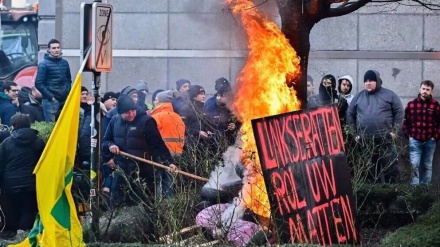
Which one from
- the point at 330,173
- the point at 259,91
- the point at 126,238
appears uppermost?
the point at 259,91

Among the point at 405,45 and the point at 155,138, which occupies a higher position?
the point at 405,45

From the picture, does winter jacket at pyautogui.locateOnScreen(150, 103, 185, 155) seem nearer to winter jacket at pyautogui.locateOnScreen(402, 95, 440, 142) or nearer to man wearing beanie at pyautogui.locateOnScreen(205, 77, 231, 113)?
man wearing beanie at pyautogui.locateOnScreen(205, 77, 231, 113)

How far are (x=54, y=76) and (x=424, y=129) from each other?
5.72 m

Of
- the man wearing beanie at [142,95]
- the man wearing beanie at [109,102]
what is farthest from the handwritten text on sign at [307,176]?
the man wearing beanie at [109,102]

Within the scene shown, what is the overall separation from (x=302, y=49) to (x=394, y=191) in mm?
1830

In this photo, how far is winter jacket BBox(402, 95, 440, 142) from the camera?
13523 millimetres

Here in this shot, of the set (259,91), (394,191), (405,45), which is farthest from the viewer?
(405,45)

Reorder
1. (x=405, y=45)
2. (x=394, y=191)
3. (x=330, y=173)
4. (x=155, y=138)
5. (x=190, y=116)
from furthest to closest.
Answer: (x=405, y=45) → (x=190, y=116) → (x=155, y=138) → (x=394, y=191) → (x=330, y=173)

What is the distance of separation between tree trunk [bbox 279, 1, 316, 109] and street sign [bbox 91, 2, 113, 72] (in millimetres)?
1848

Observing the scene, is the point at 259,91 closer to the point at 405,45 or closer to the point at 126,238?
the point at 126,238

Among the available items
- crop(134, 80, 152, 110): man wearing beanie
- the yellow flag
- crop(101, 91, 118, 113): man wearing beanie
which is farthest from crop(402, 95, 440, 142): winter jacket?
the yellow flag

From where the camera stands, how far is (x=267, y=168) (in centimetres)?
825

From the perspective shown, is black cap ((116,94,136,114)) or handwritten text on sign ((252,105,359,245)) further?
black cap ((116,94,136,114))

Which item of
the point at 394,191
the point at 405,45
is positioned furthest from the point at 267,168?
the point at 405,45
